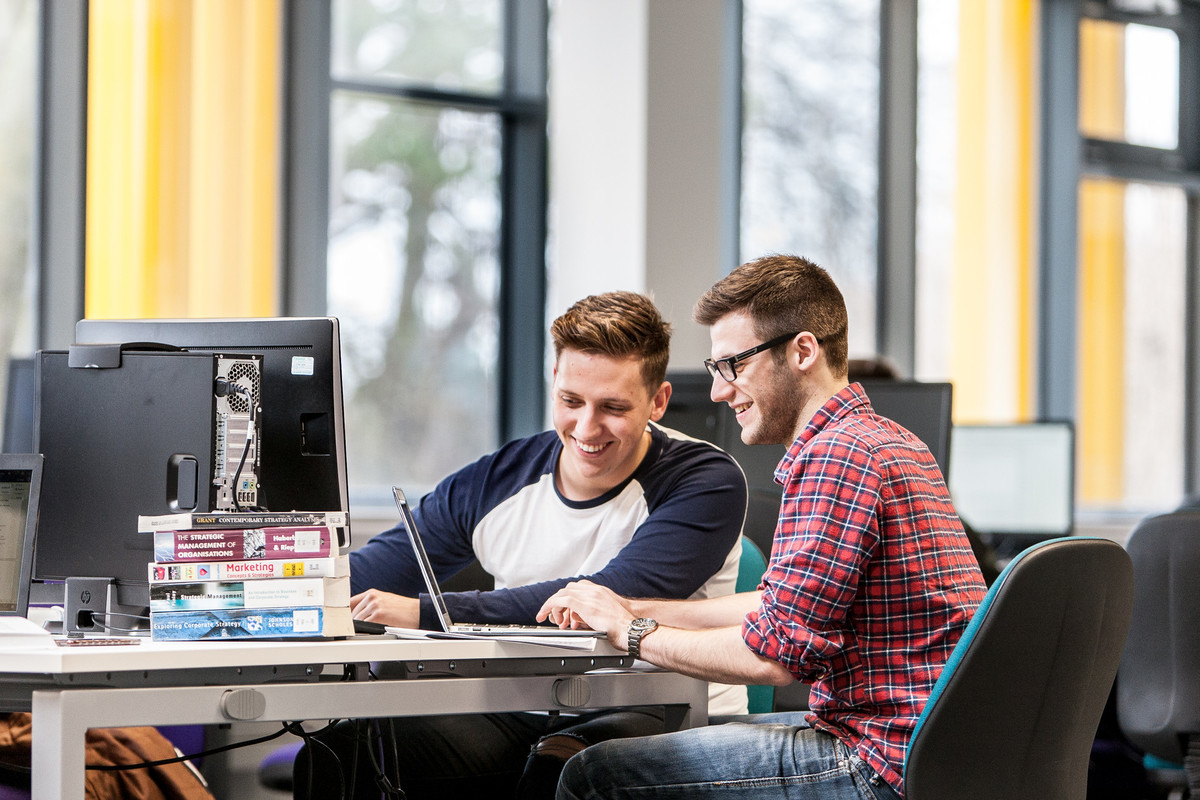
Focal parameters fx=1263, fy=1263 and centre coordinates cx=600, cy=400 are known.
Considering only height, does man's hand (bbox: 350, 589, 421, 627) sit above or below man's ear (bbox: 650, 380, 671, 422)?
below

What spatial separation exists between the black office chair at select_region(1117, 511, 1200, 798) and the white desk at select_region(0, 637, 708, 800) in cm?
126

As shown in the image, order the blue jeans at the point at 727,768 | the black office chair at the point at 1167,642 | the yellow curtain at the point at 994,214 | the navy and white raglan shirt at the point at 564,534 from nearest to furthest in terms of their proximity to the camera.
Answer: the blue jeans at the point at 727,768 < the navy and white raglan shirt at the point at 564,534 < the black office chair at the point at 1167,642 < the yellow curtain at the point at 994,214

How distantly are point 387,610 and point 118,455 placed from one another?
435 mm

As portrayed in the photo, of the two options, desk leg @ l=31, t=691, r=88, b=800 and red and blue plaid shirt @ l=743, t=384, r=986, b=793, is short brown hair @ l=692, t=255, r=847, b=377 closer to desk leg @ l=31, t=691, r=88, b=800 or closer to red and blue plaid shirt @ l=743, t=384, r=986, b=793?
red and blue plaid shirt @ l=743, t=384, r=986, b=793

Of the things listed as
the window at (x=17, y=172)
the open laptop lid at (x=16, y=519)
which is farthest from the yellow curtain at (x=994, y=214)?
the open laptop lid at (x=16, y=519)

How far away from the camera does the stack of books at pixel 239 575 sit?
1.57 m

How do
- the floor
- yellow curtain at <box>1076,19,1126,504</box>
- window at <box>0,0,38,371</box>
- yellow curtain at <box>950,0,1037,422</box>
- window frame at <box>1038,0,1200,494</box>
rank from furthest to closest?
yellow curtain at <box>1076,19,1126,504</box> → window frame at <box>1038,0,1200,494</box> → yellow curtain at <box>950,0,1037,422</box> → window at <box>0,0,38,371</box> → the floor

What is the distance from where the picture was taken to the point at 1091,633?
5.02 ft

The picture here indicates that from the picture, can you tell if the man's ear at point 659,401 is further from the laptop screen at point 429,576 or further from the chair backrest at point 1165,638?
the chair backrest at point 1165,638

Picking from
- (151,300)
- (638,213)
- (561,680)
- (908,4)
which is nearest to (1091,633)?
(561,680)

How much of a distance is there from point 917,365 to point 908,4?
4.58 ft

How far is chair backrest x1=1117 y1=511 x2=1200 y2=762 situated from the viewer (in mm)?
2461

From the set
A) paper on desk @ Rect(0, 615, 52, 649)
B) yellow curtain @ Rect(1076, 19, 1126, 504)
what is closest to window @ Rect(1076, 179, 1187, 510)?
yellow curtain @ Rect(1076, 19, 1126, 504)

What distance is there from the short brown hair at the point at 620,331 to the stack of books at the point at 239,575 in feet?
1.93
